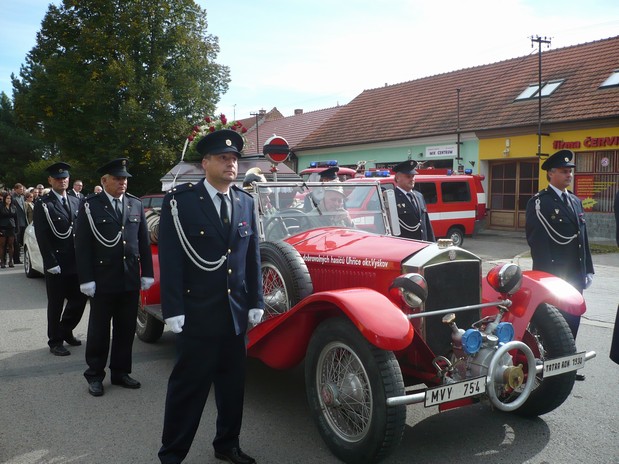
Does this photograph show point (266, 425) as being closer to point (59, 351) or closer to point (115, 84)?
point (59, 351)

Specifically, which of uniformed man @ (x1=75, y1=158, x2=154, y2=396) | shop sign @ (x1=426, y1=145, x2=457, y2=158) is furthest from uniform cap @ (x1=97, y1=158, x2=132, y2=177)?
shop sign @ (x1=426, y1=145, x2=457, y2=158)

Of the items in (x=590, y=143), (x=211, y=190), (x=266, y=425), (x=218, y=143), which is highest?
(x=590, y=143)

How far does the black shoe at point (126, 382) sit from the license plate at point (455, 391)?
273cm

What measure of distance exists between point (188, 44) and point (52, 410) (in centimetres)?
1971

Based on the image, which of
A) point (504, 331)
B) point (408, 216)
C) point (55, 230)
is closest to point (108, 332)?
point (55, 230)

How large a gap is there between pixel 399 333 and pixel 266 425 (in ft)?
4.51

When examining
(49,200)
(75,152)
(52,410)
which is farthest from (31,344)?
(75,152)

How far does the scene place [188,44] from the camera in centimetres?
2191

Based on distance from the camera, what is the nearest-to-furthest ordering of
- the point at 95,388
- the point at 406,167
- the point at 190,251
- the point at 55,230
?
the point at 190,251, the point at 95,388, the point at 55,230, the point at 406,167

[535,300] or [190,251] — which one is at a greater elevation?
[190,251]

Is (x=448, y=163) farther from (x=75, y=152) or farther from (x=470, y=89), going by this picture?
(x=75, y=152)

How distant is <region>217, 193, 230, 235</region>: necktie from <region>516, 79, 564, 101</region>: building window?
17.6 metres

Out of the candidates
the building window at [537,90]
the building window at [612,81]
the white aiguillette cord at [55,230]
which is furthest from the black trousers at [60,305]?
the building window at [537,90]

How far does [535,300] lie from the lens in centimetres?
398
